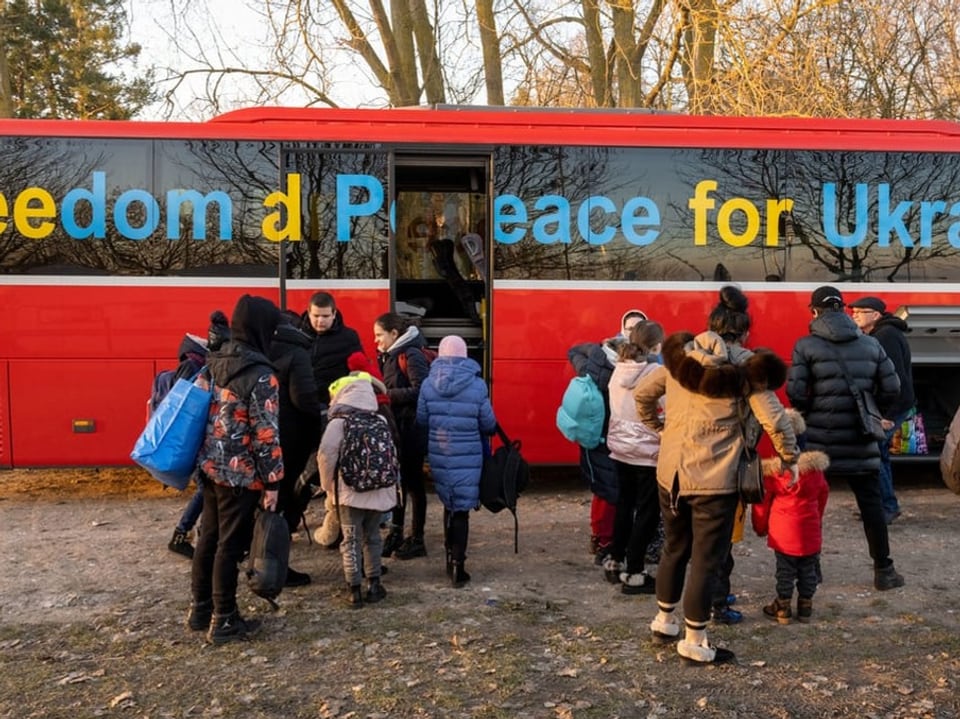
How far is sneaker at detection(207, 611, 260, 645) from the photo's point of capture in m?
4.72

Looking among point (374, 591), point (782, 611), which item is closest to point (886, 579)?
point (782, 611)

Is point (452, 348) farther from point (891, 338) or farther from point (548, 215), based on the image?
point (891, 338)

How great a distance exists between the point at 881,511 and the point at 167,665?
4.24 m

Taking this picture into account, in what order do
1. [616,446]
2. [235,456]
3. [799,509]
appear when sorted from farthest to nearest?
1. [616,446]
2. [799,509]
3. [235,456]

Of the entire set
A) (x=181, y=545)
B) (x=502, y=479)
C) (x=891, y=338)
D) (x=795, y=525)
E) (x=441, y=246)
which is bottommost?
(x=181, y=545)

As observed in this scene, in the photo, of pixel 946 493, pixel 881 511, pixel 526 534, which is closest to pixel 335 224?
pixel 526 534

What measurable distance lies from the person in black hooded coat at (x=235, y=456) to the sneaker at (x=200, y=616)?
6 cm

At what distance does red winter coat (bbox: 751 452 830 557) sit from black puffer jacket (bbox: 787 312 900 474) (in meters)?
0.62

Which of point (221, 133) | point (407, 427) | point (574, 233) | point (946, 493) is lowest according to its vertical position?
point (946, 493)

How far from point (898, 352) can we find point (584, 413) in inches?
105

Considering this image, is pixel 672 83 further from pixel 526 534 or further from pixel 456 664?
pixel 456 664

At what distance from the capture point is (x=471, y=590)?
562cm

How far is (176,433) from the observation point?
15.1 ft

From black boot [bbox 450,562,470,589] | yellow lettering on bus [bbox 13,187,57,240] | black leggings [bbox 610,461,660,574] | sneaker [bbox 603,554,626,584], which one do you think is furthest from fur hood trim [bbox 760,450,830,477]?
yellow lettering on bus [bbox 13,187,57,240]
